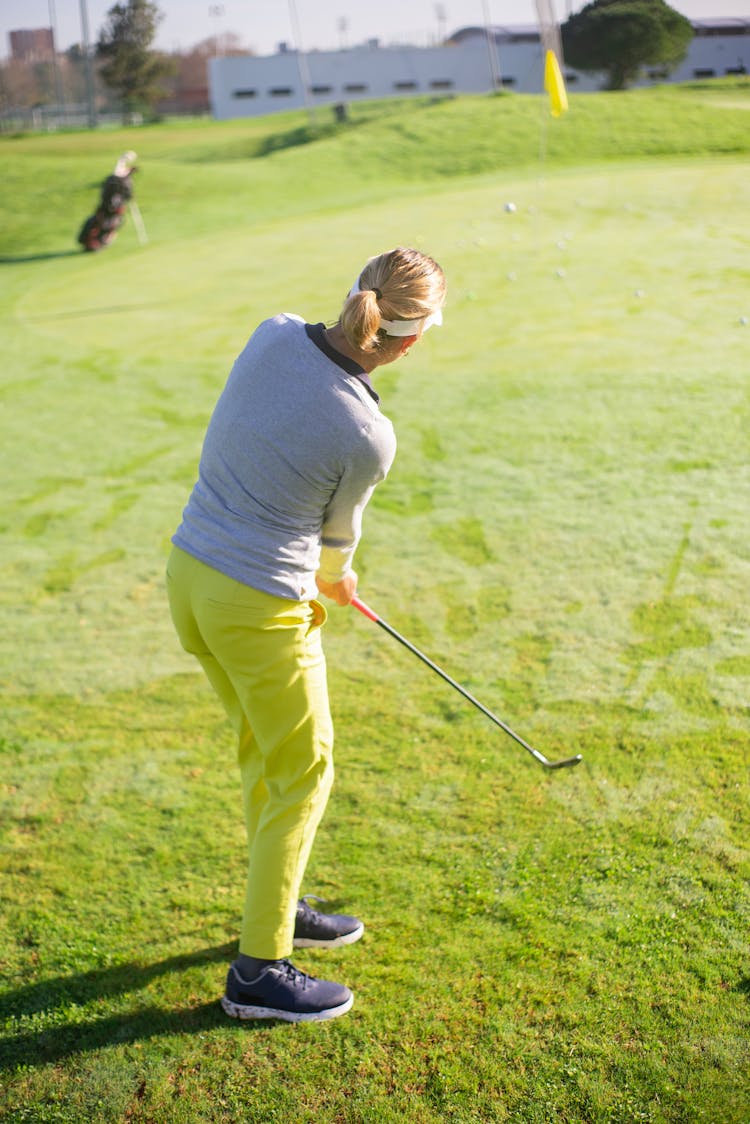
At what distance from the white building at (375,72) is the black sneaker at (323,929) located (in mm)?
22596

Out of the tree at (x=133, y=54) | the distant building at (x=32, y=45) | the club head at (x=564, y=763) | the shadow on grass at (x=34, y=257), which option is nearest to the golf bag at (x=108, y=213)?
the shadow on grass at (x=34, y=257)

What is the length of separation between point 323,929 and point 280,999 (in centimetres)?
26

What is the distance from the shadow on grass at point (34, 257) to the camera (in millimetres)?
13109

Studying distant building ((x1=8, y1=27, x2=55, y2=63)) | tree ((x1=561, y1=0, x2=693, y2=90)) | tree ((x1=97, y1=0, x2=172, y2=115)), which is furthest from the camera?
distant building ((x1=8, y1=27, x2=55, y2=63))

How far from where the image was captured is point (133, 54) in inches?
1168

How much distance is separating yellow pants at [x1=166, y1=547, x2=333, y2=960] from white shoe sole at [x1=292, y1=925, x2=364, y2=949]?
0.22 meters

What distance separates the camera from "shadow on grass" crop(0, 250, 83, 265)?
13.1 meters

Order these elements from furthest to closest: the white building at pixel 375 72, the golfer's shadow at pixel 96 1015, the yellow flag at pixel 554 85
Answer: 1. the white building at pixel 375 72
2. the yellow flag at pixel 554 85
3. the golfer's shadow at pixel 96 1015

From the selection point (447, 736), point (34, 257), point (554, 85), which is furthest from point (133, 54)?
point (447, 736)

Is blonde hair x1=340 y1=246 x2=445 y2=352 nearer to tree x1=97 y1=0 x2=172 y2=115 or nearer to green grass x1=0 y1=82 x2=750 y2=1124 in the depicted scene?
green grass x1=0 y1=82 x2=750 y2=1124

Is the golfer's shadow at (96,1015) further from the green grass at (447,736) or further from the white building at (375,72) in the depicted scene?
the white building at (375,72)

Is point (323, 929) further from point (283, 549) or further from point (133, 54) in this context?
point (133, 54)

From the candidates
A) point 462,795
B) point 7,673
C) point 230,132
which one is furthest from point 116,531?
point 230,132

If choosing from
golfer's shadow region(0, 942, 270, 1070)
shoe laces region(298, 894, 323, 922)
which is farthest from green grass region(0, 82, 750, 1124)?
shoe laces region(298, 894, 323, 922)
